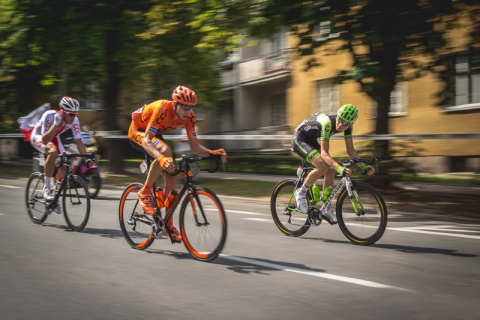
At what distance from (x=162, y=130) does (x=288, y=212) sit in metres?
2.35

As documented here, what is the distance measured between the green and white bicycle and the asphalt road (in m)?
0.22

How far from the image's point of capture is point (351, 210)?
24.5ft

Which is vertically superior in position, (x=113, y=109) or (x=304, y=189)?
(x=113, y=109)

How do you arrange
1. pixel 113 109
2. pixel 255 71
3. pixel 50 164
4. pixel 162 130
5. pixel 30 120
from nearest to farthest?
pixel 162 130 < pixel 50 164 < pixel 30 120 < pixel 113 109 < pixel 255 71

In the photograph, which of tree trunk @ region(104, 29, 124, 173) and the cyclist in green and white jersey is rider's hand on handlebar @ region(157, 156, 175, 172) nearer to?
the cyclist in green and white jersey

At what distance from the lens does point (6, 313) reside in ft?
15.3

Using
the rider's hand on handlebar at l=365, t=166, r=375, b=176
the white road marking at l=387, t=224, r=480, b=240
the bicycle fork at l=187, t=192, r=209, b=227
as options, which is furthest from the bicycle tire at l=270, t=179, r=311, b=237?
the bicycle fork at l=187, t=192, r=209, b=227

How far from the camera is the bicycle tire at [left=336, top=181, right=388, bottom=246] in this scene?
721 cm

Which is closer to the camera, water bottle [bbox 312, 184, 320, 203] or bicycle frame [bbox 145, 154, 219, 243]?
bicycle frame [bbox 145, 154, 219, 243]

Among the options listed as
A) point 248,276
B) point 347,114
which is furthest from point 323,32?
point 248,276

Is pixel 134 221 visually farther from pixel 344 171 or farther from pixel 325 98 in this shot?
pixel 325 98

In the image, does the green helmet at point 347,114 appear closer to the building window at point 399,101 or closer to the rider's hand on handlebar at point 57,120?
the rider's hand on handlebar at point 57,120

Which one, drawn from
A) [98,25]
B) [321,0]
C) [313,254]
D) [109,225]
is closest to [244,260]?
[313,254]

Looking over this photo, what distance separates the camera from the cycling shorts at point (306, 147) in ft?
26.0
